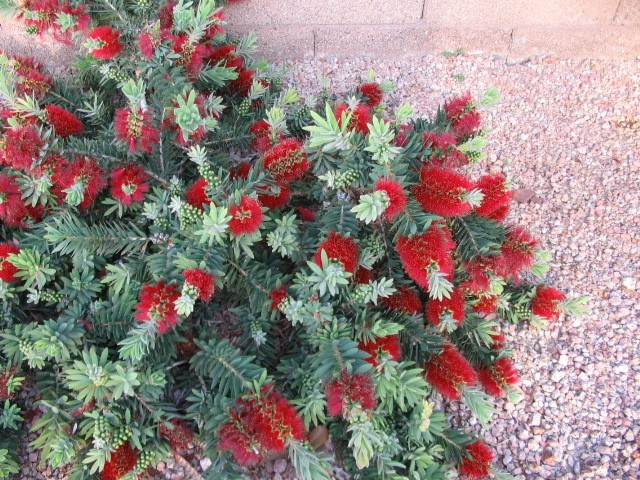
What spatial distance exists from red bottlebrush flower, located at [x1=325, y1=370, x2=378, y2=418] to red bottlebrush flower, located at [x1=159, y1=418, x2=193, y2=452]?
0.50m

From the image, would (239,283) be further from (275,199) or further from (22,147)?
(22,147)

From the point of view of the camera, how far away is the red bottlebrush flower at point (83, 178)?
1.58 meters

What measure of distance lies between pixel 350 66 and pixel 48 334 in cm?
194

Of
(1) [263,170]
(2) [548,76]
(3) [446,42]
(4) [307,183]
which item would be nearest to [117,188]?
(1) [263,170]

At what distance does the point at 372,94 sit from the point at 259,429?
4.70 feet

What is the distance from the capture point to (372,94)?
7.02 ft

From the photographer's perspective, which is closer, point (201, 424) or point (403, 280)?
point (201, 424)

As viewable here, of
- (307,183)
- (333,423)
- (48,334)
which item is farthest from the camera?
(307,183)

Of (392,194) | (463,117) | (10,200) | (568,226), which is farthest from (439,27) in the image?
(10,200)

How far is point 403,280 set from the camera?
1683mm

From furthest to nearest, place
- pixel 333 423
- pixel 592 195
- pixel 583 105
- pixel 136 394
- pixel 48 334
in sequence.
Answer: pixel 583 105
pixel 592 195
pixel 333 423
pixel 136 394
pixel 48 334

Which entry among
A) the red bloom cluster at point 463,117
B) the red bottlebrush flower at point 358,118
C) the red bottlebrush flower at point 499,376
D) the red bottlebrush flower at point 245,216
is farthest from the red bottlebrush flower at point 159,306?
the red bloom cluster at point 463,117

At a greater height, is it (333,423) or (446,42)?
(446,42)

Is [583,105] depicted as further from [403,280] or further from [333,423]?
[333,423]
